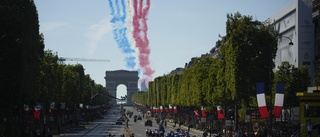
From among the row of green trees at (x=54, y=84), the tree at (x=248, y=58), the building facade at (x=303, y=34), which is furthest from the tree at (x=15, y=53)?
the building facade at (x=303, y=34)

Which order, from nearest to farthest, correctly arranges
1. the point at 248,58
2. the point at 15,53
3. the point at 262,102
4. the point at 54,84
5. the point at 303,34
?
the point at 262,102
the point at 15,53
the point at 248,58
the point at 54,84
the point at 303,34

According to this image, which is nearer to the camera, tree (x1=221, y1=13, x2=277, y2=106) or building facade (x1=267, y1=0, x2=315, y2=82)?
tree (x1=221, y1=13, x2=277, y2=106)

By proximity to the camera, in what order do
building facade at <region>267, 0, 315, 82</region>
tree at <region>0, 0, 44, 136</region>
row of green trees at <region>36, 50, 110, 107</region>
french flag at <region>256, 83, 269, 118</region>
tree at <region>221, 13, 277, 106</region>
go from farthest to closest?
1. building facade at <region>267, 0, 315, 82</region>
2. row of green trees at <region>36, 50, 110, 107</region>
3. tree at <region>221, 13, 277, 106</region>
4. tree at <region>0, 0, 44, 136</region>
5. french flag at <region>256, 83, 269, 118</region>

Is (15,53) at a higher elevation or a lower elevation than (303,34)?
lower

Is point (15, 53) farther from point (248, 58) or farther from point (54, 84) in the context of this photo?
point (54, 84)

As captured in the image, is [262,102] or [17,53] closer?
[262,102]

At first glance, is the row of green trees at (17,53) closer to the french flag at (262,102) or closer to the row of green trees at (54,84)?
the row of green trees at (54,84)

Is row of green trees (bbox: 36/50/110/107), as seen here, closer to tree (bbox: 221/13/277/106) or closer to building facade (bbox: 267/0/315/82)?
tree (bbox: 221/13/277/106)

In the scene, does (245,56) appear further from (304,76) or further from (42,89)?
(42,89)

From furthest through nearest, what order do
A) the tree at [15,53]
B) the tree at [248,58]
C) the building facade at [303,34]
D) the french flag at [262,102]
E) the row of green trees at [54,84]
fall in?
the building facade at [303,34]
the row of green trees at [54,84]
the tree at [248,58]
the tree at [15,53]
the french flag at [262,102]

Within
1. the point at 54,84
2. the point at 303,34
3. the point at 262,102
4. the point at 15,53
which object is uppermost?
the point at 303,34

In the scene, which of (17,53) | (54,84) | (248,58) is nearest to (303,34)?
(248,58)

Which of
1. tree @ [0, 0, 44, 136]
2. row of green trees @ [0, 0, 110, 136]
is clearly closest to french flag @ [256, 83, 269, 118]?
row of green trees @ [0, 0, 110, 136]

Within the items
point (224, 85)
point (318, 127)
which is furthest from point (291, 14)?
point (318, 127)
